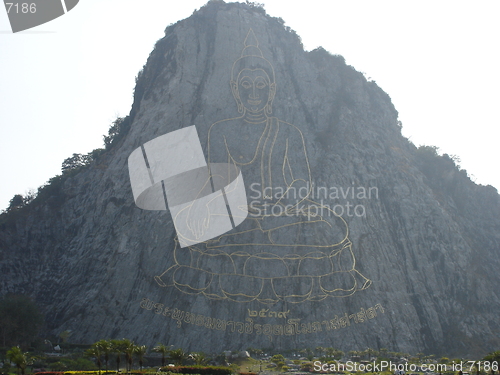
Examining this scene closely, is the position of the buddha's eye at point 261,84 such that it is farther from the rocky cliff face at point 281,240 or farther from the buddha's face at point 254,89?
the rocky cliff face at point 281,240

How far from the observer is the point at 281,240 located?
26766 millimetres

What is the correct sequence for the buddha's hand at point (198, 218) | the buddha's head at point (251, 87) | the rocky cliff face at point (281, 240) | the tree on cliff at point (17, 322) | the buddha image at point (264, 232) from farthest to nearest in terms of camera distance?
the buddha's head at point (251, 87), the buddha's hand at point (198, 218), the buddha image at point (264, 232), the rocky cliff face at point (281, 240), the tree on cliff at point (17, 322)

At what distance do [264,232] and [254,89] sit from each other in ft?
27.3

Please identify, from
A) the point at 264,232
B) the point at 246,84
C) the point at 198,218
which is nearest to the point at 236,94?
the point at 246,84

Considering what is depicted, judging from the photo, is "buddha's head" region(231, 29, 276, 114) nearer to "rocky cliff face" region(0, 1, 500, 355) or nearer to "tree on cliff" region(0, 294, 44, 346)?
"rocky cliff face" region(0, 1, 500, 355)

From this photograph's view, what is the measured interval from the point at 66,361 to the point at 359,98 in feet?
86.2

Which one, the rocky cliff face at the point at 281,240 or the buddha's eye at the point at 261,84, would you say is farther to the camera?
the buddha's eye at the point at 261,84

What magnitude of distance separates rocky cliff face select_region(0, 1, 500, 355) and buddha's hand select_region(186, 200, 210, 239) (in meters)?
1.11

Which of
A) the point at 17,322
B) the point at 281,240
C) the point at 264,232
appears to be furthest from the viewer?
the point at 281,240

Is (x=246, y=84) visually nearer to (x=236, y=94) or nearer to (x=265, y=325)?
(x=236, y=94)

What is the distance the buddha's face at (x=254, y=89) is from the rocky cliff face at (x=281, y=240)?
169 centimetres

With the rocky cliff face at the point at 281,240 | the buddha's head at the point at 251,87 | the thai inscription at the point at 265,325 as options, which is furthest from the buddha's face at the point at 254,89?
the thai inscription at the point at 265,325

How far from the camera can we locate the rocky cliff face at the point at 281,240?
25.0 meters

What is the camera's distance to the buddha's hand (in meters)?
25.5
